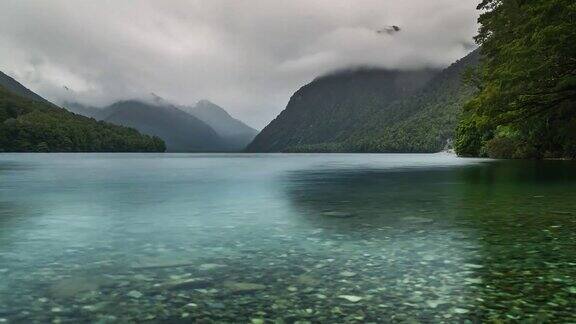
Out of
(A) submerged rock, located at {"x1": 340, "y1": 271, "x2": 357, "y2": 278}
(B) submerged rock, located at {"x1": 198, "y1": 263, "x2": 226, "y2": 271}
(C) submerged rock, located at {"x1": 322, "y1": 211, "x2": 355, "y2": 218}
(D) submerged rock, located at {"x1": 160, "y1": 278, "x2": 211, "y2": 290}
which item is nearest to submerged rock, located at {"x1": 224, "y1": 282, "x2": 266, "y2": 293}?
(D) submerged rock, located at {"x1": 160, "y1": 278, "x2": 211, "y2": 290}

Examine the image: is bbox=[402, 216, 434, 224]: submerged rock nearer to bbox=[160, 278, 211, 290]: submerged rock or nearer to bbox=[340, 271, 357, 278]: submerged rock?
bbox=[340, 271, 357, 278]: submerged rock

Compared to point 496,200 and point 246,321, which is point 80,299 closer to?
point 246,321

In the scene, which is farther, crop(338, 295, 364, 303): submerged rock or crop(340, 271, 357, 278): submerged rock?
crop(340, 271, 357, 278): submerged rock

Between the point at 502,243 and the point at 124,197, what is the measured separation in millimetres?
24167

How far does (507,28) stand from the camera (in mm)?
61688

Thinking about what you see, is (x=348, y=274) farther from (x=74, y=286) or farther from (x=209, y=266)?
(x=74, y=286)

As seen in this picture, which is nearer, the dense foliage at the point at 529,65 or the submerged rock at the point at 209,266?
the submerged rock at the point at 209,266

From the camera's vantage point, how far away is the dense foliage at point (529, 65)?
43.0 m

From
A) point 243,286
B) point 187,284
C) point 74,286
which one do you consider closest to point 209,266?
point 187,284

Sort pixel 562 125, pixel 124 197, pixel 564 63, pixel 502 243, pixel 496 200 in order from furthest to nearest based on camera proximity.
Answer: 1. pixel 562 125
2. pixel 564 63
3. pixel 124 197
4. pixel 496 200
5. pixel 502 243

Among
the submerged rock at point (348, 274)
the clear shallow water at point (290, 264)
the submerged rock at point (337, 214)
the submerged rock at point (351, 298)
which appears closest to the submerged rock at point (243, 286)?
the clear shallow water at point (290, 264)

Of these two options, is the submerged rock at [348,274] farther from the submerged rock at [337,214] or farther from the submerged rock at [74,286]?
the submerged rock at [337,214]

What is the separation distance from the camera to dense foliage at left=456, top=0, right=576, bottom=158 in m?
43.0

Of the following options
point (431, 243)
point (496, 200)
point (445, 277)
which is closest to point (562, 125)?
point (496, 200)
